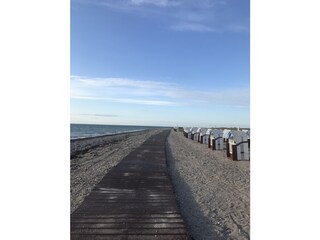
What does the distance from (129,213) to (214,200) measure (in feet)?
7.68

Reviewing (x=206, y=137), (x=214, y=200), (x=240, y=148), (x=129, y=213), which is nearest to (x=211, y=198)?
(x=214, y=200)

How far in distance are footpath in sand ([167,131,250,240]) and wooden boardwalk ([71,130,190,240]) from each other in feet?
1.40

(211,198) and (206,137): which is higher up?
(206,137)

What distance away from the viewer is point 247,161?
11984mm

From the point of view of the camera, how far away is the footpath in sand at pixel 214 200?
13.9 ft

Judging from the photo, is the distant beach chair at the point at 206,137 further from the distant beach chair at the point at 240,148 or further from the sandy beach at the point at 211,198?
the sandy beach at the point at 211,198

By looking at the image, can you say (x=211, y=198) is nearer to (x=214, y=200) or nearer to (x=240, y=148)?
(x=214, y=200)

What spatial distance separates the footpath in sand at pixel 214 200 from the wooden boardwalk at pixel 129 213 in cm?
43

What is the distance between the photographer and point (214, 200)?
5.88 meters

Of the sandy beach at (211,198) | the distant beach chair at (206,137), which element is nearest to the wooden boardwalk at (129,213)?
the sandy beach at (211,198)

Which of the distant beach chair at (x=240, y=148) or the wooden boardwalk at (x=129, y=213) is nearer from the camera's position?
the wooden boardwalk at (x=129, y=213)

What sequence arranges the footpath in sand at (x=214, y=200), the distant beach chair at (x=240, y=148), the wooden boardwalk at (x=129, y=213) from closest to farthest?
the wooden boardwalk at (x=129, y=213)
the footpath in sand at (x=214, y=200)
the distant beach chair at (x=240, y=148)
